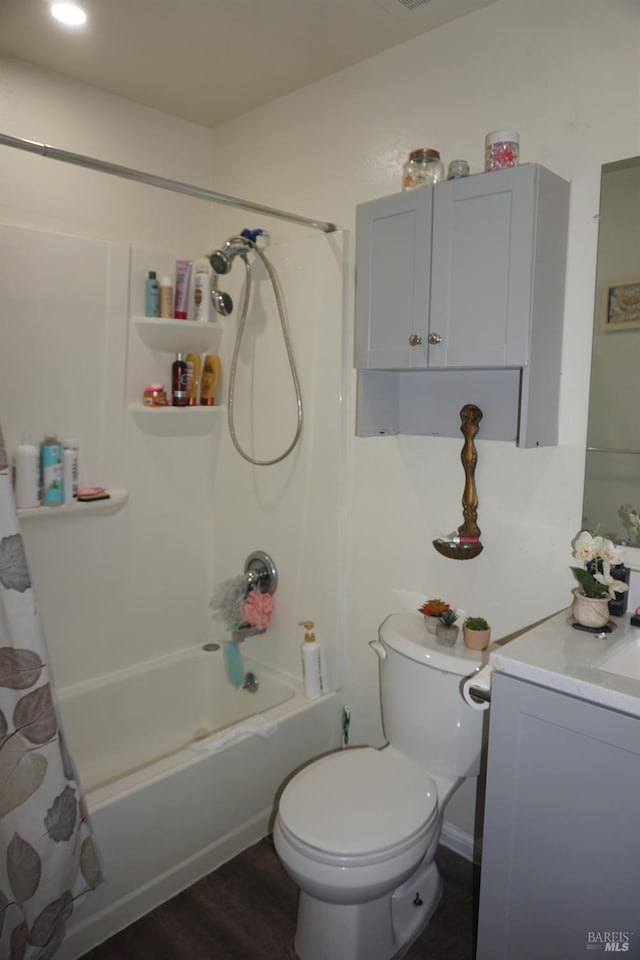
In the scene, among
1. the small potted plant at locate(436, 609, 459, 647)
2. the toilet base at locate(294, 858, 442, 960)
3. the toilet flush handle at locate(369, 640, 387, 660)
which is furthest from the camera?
the toilet flush handle at locate(369, 640, 387, 660)

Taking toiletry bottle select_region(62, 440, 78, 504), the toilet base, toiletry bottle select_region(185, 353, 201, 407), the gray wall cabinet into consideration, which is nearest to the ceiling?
toiletry bottle select_region(185, 353, 201, 407)

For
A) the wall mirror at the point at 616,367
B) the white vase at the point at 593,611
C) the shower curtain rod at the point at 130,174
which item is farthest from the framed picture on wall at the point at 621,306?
the shower curtain rod at the point at 130,174

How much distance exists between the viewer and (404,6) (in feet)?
6.15

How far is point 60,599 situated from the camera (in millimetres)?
2426

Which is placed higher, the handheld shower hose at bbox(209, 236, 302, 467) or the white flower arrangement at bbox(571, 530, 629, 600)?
the handheld shower hose at bbox(209, 236, 302, 467)

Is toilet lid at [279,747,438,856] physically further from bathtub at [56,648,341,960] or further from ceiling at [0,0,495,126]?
ceiling at [0,0,495,126]

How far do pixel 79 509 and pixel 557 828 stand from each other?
1.76 m

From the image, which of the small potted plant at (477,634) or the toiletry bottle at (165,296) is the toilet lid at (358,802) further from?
the toiletry bottle at (165,296)

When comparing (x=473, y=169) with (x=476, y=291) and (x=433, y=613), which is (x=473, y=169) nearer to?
(x=476, y=291)

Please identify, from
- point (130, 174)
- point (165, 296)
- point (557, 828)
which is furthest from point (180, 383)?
point (557, 828)

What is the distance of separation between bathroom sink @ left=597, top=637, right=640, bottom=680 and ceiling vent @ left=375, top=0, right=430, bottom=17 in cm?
178

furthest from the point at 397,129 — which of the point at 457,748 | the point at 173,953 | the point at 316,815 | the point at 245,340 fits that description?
the point at 173,953

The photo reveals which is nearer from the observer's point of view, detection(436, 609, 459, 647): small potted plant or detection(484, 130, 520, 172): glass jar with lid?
detection(484, 130, 520, 172): glass jar with lid

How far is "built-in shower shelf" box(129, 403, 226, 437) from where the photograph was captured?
8.39 ft
